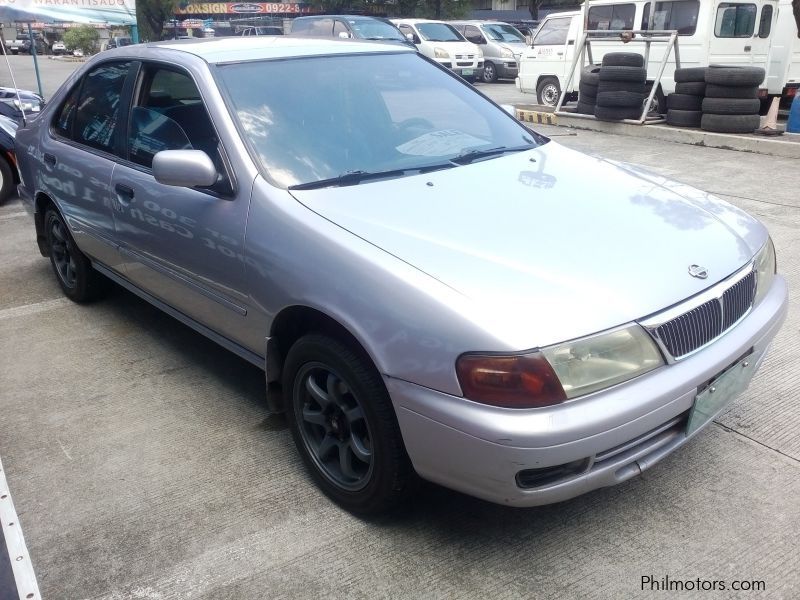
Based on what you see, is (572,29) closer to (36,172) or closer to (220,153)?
(36,172)

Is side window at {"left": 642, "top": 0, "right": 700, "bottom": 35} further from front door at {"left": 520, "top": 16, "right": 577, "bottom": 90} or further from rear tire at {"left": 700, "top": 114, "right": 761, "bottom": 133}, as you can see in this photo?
rear tire at {"left": 700, "top": 114, "right": 761, "bottom": 133}

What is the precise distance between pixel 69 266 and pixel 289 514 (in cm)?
295

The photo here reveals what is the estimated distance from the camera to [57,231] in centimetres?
477

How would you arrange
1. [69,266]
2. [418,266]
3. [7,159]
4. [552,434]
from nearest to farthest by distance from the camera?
[552,434] < [418,266] < [69,266] < [7,159]

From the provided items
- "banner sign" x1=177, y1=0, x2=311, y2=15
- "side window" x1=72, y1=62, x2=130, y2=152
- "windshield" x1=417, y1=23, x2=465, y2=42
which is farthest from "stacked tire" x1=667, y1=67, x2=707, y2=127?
"banner sign" x1=177, y1=0, x2=311, y2=15

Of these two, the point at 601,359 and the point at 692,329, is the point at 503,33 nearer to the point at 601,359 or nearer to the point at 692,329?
the point at 692,329

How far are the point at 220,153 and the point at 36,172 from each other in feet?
7.90

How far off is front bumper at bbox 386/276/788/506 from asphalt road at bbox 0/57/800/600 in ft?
1.18

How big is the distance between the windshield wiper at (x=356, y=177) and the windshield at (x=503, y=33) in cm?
1922

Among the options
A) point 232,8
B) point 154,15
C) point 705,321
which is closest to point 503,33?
point 705,321

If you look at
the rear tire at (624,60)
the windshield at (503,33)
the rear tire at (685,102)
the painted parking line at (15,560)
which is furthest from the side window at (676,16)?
the painted parking line at (15,560)

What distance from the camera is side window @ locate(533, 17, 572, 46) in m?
13.8

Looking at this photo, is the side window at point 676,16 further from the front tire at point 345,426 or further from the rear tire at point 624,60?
the front tire at point 345,426

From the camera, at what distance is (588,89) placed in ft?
39.4
